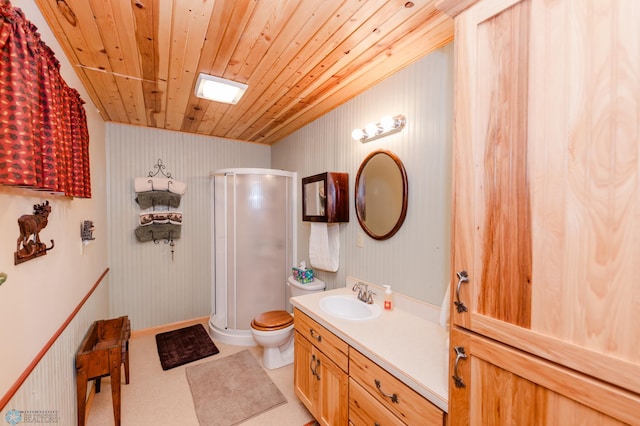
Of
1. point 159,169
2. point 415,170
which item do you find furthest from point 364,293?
point 159,169

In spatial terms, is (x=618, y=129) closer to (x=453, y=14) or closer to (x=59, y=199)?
(x=453, y=14)

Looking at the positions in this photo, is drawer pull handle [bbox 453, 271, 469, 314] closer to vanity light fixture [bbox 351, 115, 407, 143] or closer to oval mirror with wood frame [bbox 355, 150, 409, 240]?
oval mirror with wood frame [bbox 355, 150, 409, 240]

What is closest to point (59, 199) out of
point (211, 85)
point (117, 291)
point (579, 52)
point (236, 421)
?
point (211, 85)

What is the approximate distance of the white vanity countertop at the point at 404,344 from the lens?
1063 millimetres

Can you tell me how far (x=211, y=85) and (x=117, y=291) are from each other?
2617 mm

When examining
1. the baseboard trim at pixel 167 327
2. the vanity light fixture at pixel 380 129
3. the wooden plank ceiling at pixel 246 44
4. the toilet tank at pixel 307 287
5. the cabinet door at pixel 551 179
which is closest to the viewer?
the cabinet door at pixel 551 179

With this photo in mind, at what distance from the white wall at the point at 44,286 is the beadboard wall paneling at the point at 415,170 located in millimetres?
1876

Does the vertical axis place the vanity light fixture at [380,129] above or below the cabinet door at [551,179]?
above

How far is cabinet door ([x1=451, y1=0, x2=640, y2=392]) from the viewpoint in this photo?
0.61 m

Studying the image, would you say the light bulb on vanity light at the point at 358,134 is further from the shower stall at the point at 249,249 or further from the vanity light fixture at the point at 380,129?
the shower stall at the point at 249,249

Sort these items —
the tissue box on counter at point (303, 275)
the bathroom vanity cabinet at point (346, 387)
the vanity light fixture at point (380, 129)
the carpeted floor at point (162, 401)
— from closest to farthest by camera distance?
the bathroom vanity cabinet at point (346, 387)
the vanity light fixture at point (380, 129)
the carpeted floor at point (162, 401)
the tissue box on counter at point (303, 275)

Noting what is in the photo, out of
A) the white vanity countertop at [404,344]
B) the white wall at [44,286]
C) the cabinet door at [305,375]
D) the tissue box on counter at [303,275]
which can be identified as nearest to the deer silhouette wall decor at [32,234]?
the white wall at [44,286]

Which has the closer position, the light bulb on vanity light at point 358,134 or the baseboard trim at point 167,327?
the light bulb on vanity light at point 358,134

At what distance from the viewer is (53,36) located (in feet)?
4.80
